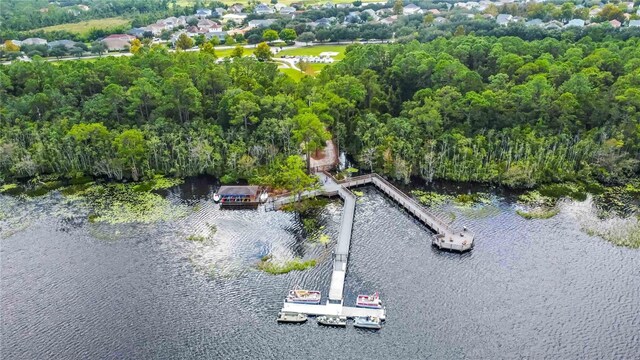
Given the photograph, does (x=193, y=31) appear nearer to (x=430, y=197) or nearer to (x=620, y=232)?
(x=430, y=197)

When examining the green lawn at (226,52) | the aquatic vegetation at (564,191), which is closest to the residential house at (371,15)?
the green lawn at (226,52)

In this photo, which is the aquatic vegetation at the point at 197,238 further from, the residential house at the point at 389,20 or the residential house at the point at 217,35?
the residential house at the point at 389,20

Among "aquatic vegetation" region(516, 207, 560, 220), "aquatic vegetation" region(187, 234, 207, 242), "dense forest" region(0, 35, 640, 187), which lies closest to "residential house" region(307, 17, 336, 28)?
"dense forest" region(0, 35, 640, 187)

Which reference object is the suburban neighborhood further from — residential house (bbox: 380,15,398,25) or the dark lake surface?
the dark lake surface

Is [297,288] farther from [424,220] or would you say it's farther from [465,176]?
[465,176]

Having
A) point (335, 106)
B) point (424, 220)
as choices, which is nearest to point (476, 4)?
point (335, 106)

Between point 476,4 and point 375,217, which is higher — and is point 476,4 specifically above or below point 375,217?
above
